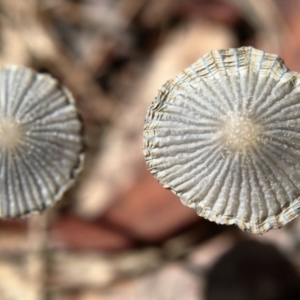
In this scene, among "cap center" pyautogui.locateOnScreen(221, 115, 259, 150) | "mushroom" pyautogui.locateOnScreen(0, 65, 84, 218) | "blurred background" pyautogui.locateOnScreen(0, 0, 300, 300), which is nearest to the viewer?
"cap center" pyautogui.locateOnScreen(221, 115, 259, 150)

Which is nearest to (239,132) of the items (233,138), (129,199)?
(233,138)

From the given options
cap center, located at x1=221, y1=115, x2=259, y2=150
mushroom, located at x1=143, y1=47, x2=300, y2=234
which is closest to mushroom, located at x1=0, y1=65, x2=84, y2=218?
mushroom, located at x1=143, y1=47, x2=300, y2=234

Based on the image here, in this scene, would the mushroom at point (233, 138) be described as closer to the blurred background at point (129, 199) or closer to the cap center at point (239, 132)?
the cap center at point (239, 132)

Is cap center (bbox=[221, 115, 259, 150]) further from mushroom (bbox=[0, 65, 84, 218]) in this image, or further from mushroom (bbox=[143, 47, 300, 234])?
mushroom (bbox=[0, 65, 84, 218])

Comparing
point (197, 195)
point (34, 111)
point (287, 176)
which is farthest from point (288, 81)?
point (34, 111)

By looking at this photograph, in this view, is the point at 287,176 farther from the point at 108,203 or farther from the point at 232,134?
the point at 108,203

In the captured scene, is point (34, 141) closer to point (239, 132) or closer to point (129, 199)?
point (239, 132)
